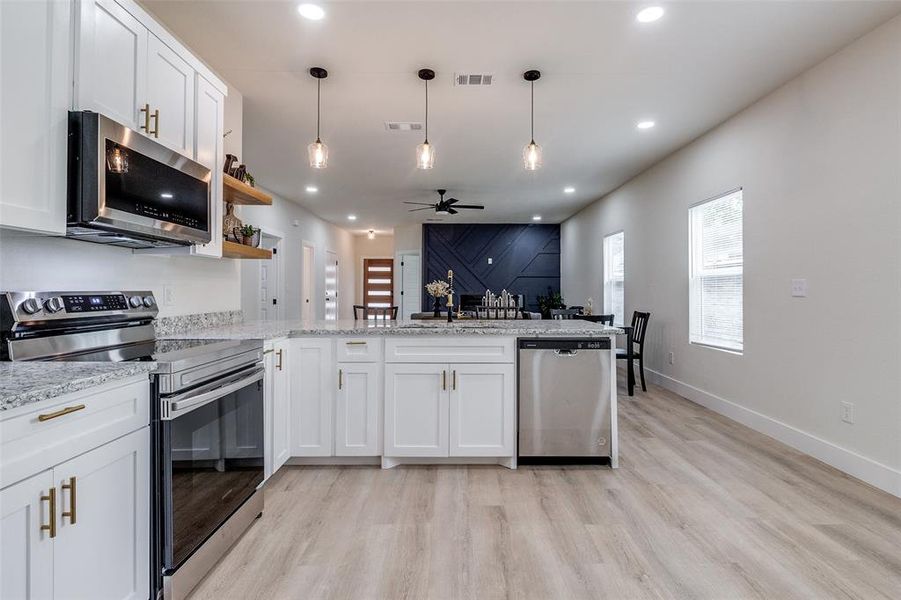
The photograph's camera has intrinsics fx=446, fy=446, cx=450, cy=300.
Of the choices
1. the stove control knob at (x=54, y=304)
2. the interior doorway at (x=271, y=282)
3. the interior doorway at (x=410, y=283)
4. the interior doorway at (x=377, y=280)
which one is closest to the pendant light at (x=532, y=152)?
the stove control knob at (x=54, y=304)

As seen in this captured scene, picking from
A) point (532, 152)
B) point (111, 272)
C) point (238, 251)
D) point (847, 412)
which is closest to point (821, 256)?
point (847, 412)

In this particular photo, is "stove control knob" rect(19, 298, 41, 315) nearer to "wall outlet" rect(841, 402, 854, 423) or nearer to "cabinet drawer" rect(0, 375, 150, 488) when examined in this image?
"cabinet drawer" rect(0, 375, 150, 488)

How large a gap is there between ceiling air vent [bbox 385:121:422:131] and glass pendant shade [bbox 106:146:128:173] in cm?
272

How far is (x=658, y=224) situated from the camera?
5312mm

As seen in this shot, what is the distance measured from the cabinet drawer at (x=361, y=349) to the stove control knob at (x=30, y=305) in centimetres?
144

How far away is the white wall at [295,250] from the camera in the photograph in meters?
6.44

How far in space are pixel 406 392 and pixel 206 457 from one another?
4.15 ft

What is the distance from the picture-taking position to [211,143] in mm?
2551

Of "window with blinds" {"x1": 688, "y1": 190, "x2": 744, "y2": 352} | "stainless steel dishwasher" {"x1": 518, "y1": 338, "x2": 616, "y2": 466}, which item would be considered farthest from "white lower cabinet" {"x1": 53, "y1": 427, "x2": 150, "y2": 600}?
"window with blinds" {"x1": 688, "y1": 190, "x2": 744, "y2": 352}

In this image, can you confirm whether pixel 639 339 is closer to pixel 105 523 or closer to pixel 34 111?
pixel 105 523

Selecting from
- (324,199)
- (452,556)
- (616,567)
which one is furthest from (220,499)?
(324,199)

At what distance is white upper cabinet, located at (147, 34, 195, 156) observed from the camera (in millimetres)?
2059

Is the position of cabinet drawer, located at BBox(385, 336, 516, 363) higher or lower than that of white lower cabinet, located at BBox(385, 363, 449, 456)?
higher

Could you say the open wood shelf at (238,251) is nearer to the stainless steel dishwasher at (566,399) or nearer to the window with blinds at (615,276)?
the stainless steel dishwasher at (566,399)
